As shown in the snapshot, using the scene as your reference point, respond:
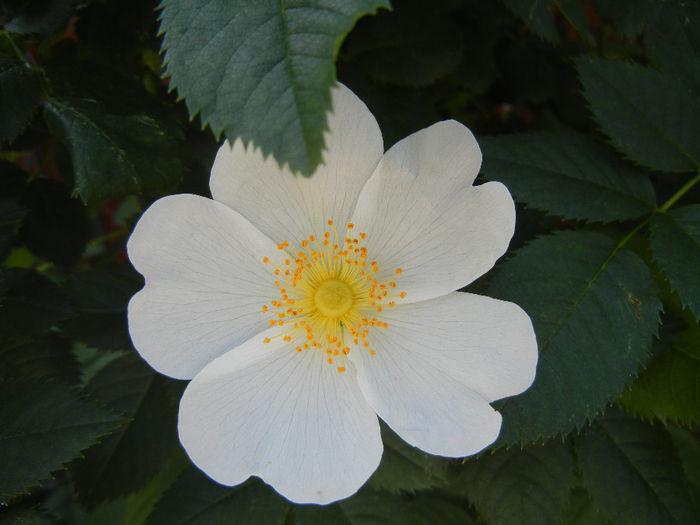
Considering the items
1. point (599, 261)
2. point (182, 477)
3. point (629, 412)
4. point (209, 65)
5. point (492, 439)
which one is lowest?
point (182, 477)

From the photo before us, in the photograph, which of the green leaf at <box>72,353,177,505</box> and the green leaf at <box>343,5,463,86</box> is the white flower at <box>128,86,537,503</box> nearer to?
the green leaf at <box>72,353,177,505</box>

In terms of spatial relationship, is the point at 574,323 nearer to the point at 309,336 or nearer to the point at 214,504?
the point at 309,336

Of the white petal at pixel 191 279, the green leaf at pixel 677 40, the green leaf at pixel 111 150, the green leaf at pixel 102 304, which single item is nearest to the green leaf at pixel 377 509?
the white petal at pixel 191 279

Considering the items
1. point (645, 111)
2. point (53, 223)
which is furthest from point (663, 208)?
point (53, 223)

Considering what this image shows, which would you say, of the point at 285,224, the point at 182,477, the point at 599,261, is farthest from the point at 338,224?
the point at 182,477

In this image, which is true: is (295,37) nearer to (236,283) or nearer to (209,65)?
(209,65)

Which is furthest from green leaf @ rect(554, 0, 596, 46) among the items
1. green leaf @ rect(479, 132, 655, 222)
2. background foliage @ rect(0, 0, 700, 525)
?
green leaf @ rect(479, 132, 655, 222)

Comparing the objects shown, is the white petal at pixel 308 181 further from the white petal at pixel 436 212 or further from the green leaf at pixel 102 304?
the green leaf at pixel 102 304
